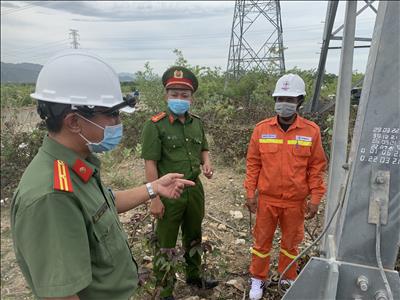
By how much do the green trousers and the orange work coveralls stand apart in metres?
0.47

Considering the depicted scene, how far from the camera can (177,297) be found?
304 cm

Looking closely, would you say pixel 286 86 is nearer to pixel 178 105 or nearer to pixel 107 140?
pixel 178 105

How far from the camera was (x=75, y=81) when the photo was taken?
1.38 m

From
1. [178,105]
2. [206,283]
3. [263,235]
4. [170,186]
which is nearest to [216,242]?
[206,283]

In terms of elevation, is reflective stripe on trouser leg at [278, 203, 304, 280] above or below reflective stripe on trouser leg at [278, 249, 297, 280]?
above

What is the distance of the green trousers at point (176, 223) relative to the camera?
270 cm

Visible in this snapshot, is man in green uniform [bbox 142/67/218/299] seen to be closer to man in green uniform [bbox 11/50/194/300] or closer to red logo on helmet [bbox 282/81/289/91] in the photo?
red logo on helmet [bbox 282/81/289/91]

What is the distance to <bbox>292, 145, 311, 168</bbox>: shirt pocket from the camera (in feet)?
8.87

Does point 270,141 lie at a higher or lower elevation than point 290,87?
lower

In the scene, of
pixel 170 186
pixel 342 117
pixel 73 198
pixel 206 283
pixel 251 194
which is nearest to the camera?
pixel 73 198

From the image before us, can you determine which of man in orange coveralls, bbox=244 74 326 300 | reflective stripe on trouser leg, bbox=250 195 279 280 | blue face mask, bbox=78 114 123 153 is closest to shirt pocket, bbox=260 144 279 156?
man in orange coveralls, bbox=244 74 326 300

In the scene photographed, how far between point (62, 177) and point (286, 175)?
1874 millimetres

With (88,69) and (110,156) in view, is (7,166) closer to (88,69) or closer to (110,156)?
(110,156)

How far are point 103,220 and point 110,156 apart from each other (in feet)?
18.0
